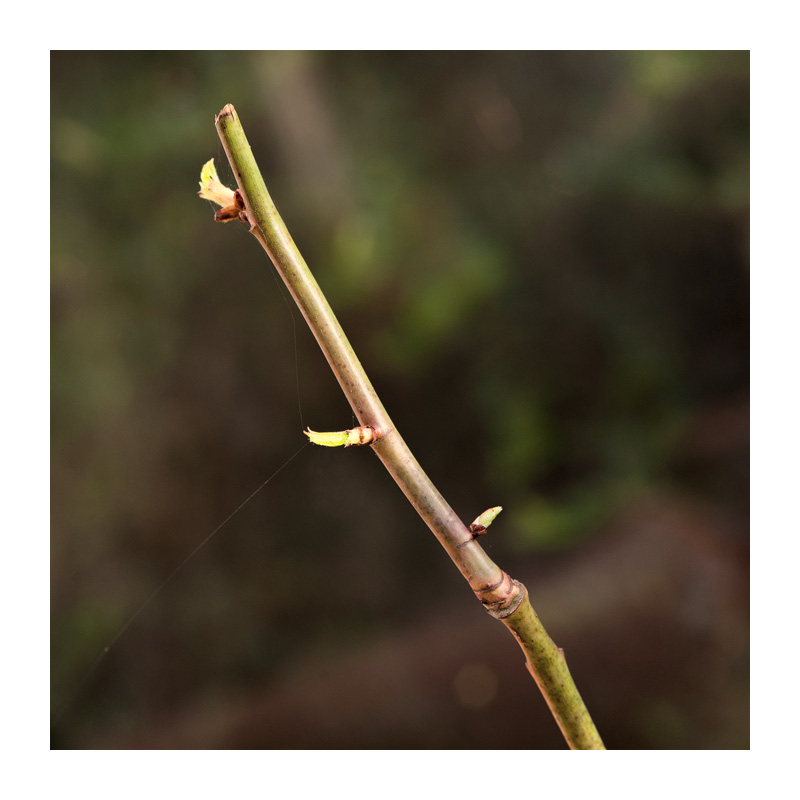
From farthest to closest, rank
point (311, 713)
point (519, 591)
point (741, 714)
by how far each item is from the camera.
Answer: point (311, 713)
point (741, 714)
point (519, 591)

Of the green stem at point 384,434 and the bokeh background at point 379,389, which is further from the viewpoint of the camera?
the bokeh background at point 379,389

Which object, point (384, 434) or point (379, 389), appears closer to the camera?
point (384, 434)

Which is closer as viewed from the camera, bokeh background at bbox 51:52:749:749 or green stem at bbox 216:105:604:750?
green stem at bbox 216:105:604:750

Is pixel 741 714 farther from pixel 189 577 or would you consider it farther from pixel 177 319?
pixel 177 319

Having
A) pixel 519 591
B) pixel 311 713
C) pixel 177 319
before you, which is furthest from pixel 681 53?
pixel 311 713
